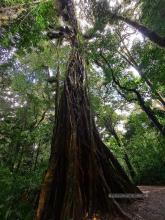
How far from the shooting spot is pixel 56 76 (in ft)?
25.4

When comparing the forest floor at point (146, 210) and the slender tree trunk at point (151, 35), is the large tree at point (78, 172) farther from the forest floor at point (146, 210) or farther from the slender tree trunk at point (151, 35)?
the slender tree trunk at point (151, 35)

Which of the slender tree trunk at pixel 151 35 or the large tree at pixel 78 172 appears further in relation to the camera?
the slender tree trunk at pixel 151 35

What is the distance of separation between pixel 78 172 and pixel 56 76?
3.46m

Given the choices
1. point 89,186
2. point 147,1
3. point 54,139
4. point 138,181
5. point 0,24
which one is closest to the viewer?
point 89,186

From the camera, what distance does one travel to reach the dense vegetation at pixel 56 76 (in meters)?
6.17

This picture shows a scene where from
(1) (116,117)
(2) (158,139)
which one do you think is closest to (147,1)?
(2) (158,139)

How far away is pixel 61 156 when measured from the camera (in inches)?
211

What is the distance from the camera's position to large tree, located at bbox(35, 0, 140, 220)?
4.73 metres

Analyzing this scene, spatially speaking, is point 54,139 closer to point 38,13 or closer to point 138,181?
point 38,13

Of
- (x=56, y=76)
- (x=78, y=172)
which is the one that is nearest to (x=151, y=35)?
(x=56, y=76)

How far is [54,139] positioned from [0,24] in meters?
2.80

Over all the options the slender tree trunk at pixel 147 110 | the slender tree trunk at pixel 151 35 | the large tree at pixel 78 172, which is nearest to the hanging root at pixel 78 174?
the large tree at pixel 78 172

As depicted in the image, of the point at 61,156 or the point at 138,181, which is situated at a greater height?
the point at 138,181

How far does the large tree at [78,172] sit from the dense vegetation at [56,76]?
16.1 inches
